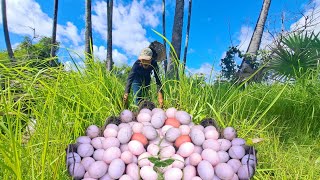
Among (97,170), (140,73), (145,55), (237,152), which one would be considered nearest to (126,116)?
(97,170)

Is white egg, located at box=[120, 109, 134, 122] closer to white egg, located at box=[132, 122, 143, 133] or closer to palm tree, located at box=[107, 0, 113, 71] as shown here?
white egg, located at box=[132, 122, 143, 133]

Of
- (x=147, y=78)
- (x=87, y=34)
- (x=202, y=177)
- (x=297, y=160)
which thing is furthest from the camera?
(x=87, y=34)

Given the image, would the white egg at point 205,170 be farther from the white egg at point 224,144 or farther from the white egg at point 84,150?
the white egg at point 84,150

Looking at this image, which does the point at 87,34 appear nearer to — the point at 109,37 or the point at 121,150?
the point at 109,37

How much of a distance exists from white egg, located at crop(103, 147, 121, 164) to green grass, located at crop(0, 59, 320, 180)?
0.18 m

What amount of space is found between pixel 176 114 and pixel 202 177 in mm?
322

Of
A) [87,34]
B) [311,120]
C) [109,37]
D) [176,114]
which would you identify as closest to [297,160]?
[311,120]

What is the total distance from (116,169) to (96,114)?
2.42ft

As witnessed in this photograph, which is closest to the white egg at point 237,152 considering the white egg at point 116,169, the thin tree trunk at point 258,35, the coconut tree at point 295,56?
the white egg at point 116,169

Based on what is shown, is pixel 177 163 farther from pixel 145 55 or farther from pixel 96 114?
pixel 145 55

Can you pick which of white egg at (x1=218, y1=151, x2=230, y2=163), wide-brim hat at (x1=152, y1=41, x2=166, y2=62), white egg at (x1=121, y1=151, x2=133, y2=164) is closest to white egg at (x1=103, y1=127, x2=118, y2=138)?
white egg at (x1=121, y1=151, x2=133, y2=164)

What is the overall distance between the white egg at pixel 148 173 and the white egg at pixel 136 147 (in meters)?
0.08

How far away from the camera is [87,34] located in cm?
775

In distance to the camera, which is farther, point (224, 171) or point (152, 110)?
point (152, 110)
